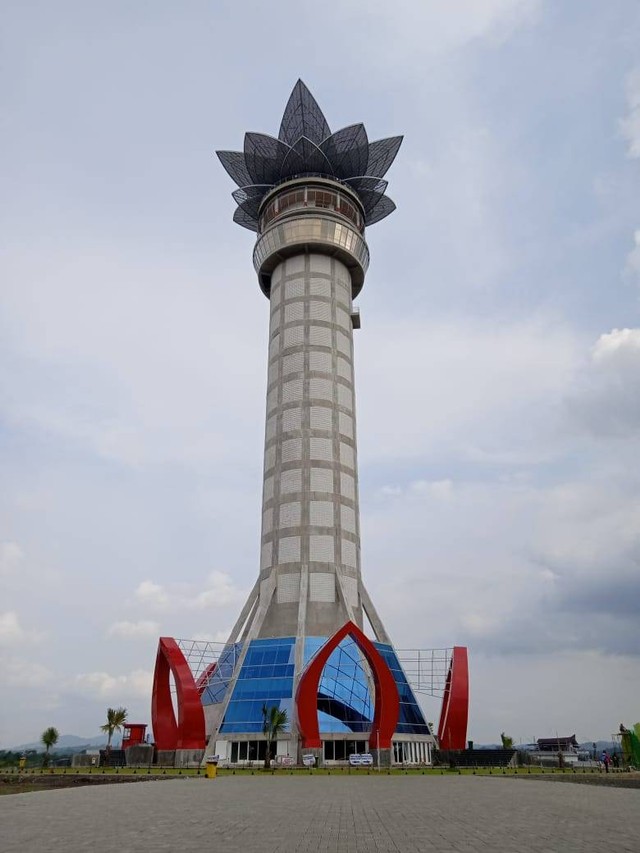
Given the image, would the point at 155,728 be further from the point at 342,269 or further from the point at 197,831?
the point at 342,269

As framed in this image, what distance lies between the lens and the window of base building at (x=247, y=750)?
48.6 m

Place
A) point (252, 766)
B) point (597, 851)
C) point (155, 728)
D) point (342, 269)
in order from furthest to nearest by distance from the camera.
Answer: point (342, 269), point (155, 728), point (252, 766), point (597, 851)

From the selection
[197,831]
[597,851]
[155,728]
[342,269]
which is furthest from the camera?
[342,269]

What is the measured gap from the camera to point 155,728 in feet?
164

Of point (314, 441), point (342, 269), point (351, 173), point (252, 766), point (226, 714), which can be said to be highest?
point (351, 173)

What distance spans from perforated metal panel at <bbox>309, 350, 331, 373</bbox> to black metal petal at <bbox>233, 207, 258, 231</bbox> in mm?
24323

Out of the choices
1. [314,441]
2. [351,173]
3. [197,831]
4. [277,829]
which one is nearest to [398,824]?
[277,829]

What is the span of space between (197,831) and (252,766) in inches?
1389

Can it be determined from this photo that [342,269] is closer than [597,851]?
No

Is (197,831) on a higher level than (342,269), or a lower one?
lower

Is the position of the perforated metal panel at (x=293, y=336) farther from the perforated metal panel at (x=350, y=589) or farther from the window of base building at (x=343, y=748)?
the window of base building at (x=343, y=748)

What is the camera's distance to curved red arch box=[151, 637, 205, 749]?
158 feet

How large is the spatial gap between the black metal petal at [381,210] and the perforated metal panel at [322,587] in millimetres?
45153

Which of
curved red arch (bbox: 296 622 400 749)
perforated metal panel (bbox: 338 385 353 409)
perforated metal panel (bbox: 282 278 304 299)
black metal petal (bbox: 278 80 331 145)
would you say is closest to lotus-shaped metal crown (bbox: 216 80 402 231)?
black metal petal (bbox: 278 80 331 145)
